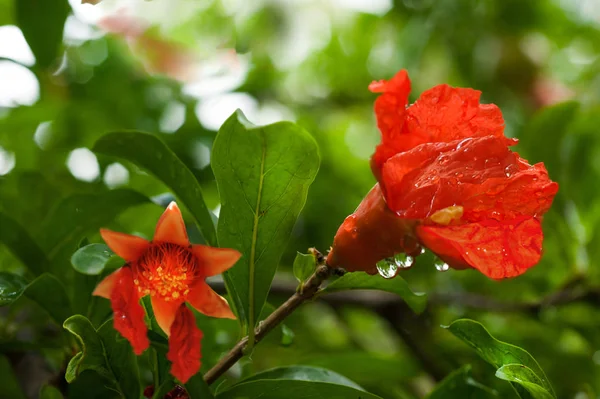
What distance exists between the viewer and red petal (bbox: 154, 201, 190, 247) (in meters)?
0.56

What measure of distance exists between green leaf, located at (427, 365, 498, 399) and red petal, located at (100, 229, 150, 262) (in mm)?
375

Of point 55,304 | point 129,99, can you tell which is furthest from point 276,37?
point 55,304

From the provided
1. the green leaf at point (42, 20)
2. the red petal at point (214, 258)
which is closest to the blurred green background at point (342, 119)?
the green leaf at point (42, 20)

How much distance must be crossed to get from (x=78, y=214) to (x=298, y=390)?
0.38 metres

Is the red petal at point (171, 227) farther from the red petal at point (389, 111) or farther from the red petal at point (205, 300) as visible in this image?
the red petal at point (389, 111)

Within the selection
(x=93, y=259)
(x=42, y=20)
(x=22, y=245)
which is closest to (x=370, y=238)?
(x=93, y=259)

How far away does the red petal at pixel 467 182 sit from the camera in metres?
0.54

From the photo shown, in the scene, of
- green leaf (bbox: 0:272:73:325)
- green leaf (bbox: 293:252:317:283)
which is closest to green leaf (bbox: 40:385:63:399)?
green leaf (bbox: 0:272:73:325)

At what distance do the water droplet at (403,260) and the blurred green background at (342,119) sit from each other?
0.80 feet

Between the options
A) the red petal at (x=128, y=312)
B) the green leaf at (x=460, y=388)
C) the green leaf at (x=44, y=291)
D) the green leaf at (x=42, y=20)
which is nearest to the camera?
the red petal at (x=128, y=312)

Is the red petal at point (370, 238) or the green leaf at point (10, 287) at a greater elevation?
the red petal at point (370, 238)

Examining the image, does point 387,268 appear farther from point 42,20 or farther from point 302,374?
point 42,20

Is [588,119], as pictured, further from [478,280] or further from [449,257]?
[449,257]

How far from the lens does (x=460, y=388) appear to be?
0.73 m
